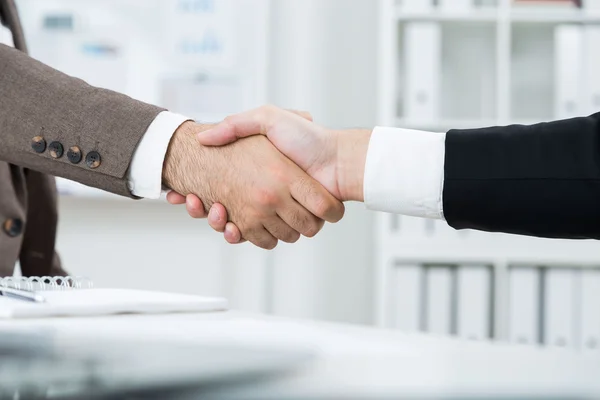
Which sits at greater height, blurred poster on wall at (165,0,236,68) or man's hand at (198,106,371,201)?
blurred poster on wall at (165,0,236,68)

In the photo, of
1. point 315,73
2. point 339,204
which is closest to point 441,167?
point 339,204

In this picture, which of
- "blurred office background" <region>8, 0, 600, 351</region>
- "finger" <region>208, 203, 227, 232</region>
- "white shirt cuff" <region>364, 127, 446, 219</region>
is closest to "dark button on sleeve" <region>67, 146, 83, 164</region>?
"finger" <region>208, 203, 227, 232</region>

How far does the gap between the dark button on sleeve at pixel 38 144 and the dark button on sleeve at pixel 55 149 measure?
0.01 meters

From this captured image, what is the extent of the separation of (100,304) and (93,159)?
49 cm

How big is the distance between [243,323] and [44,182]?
2.46 feet

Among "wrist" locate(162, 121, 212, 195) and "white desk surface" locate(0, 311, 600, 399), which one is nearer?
"white desk surface" locate(0, 311, 600, 399)

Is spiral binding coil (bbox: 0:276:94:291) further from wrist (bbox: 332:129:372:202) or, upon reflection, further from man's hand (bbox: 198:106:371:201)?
wrist (bbox: 332:129:372:202)

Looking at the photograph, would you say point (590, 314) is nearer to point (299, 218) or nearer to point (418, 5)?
point (418, 5)

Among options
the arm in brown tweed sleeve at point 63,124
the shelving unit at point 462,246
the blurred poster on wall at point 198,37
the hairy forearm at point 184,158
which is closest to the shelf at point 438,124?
the shelving unit at point 462,246

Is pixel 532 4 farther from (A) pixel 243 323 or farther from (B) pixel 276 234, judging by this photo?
(A) pixel 243 323

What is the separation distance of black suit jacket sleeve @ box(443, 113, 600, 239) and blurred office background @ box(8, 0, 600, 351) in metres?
1.37

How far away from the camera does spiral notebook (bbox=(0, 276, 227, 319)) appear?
79cm

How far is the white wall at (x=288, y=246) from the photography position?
2.91 meters

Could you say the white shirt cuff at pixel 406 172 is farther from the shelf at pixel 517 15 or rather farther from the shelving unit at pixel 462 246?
the shelf at pixel 517 15
